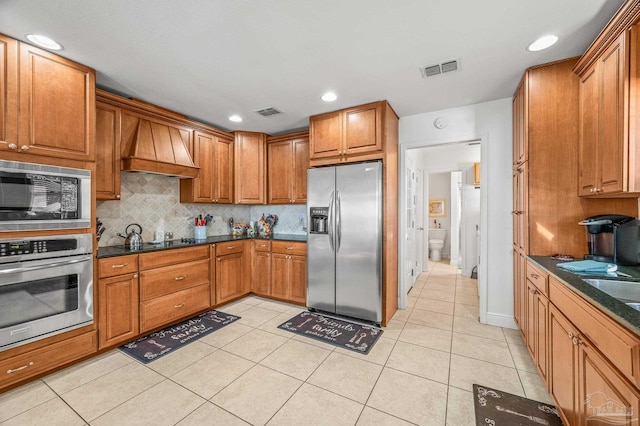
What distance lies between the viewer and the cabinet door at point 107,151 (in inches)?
104

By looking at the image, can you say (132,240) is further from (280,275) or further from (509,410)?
(509,410)

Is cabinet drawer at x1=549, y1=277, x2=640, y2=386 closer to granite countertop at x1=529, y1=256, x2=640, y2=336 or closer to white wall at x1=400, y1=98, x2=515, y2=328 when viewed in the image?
granite countertop at x1=529, y1=256, x2=640, y2=336

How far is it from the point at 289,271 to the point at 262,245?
59 centimetres

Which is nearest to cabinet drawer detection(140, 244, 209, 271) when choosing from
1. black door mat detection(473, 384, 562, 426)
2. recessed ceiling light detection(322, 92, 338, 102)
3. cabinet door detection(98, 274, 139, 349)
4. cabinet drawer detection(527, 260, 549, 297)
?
cabinet door detection(98, 274, 139, 349)

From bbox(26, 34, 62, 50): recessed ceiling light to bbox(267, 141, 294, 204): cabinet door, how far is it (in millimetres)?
2535

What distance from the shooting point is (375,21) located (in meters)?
1.78

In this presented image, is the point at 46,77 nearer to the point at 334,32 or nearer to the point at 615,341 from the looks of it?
the point at 334,32

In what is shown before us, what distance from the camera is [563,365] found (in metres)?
1.51

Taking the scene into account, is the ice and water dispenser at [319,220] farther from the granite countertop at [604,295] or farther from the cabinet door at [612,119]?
the cabinet door at [612,119]

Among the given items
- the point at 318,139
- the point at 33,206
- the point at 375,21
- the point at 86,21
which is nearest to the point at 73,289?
the point at 33,206

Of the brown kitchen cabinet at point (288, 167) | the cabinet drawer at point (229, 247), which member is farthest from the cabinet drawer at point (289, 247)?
the brown kitchen cabinet at point (288, 167)

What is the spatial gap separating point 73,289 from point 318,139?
288 centimetres

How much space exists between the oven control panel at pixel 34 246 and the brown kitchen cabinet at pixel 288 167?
8.10ft

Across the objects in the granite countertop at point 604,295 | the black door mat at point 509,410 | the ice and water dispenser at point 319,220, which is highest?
the ice and water dispenser at point 319,220
